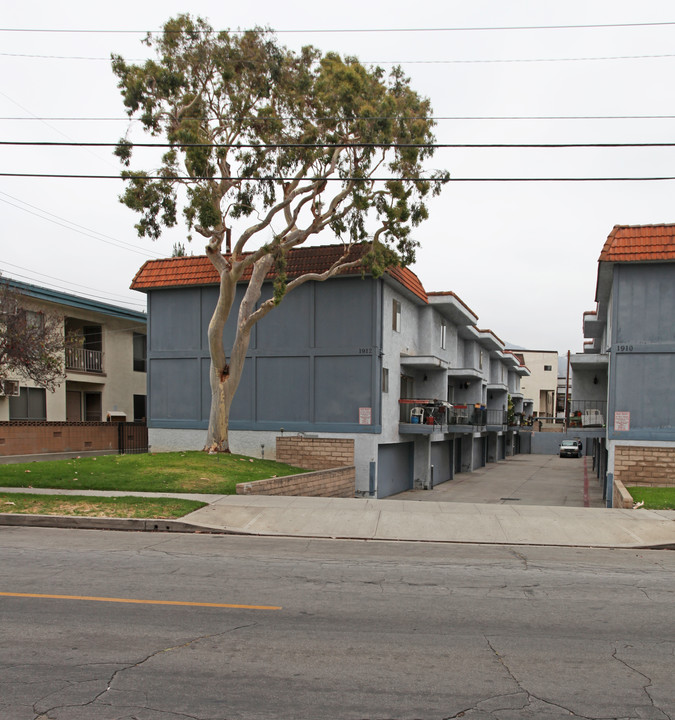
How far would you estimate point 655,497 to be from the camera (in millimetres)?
17078

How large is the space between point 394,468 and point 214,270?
10.8 meters

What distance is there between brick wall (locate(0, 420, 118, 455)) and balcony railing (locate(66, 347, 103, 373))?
3370 mm

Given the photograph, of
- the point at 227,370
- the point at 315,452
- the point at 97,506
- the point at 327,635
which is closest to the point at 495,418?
the point at 315,452

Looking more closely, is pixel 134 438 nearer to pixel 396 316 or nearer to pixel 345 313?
pixel 345 313

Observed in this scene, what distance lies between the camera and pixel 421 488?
30094mm

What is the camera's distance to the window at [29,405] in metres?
27.7

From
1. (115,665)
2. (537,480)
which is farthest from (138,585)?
(537,480)

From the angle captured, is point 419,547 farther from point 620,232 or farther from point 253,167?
point 620,232

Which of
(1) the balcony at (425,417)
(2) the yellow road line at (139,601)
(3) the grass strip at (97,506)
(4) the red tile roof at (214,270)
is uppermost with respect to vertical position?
(4) the red tile roof at (214,270)

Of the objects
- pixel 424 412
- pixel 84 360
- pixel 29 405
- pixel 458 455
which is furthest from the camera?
pixel 458 455

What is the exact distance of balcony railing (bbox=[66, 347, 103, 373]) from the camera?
30678 mm

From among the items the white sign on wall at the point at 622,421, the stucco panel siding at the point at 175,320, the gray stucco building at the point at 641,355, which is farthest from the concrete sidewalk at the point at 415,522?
the stucco panel siding at the point at 175,320

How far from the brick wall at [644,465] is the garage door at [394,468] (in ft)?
27.1

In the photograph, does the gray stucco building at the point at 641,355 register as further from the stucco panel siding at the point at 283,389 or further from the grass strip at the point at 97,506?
the grass strip at the point at 97,506
